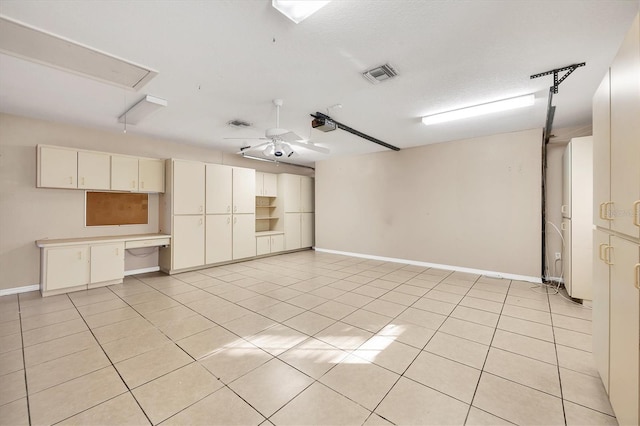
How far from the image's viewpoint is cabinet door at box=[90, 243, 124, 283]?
4.22m

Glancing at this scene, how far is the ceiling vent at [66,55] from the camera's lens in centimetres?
207

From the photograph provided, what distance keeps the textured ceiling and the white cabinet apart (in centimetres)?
218

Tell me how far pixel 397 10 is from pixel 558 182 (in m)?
4.76

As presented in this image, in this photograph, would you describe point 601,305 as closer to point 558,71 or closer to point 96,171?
point 558,71

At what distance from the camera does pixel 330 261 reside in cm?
654

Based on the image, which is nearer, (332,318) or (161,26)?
(161,26)

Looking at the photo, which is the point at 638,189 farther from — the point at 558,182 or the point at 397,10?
the point at 558,182

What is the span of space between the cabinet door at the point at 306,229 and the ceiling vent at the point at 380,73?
5603mm

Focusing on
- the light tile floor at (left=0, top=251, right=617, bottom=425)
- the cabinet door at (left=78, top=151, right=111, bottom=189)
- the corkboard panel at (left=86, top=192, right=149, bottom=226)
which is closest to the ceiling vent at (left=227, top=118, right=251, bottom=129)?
the cabinet door at (left=78, top=151, right=111, bottom=189)

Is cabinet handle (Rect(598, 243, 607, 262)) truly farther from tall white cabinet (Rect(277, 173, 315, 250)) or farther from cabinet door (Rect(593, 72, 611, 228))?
tall white cabinet (Rect(277, 173, 315, 250))

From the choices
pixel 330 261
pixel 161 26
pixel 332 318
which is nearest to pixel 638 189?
pixel 332 318

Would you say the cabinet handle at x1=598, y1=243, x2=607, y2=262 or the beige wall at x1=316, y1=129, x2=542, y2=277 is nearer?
the cabinet handle at x1=598, y1=243, x2=607, y2=262

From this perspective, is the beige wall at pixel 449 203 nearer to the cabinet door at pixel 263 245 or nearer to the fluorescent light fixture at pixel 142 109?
the cabinet door at pixel 263 245

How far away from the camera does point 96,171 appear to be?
448cm
